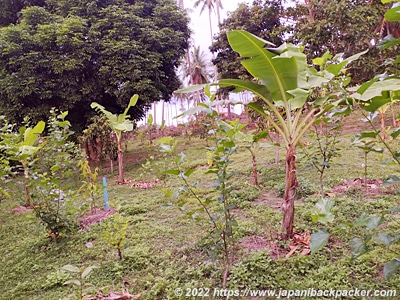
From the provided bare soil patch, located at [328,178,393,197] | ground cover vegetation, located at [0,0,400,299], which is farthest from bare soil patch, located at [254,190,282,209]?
bare soil patch, located at [328,178,393,197]

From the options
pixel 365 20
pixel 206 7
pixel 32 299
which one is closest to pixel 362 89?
pixel 32 299

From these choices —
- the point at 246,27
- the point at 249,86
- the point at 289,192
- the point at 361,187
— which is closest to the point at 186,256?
the point at 289,192

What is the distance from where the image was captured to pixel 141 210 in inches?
155

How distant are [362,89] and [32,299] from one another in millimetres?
2751

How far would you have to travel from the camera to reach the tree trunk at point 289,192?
2.16m

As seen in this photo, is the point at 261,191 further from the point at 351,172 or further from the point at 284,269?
the point at 284,269

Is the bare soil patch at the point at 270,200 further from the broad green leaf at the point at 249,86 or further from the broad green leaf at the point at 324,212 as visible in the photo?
the broad green leaf at the point at 324,212

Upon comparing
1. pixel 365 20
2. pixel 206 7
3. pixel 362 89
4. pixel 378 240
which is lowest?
pixel 378 240

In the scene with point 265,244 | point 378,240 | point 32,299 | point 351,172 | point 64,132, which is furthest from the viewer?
point 351,172

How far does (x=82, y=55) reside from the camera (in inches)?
326

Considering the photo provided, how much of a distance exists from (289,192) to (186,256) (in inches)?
42.7

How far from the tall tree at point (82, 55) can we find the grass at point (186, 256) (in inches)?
208

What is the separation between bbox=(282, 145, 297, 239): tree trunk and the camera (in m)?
2.16

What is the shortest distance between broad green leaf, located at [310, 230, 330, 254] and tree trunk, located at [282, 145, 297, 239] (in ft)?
4.00
